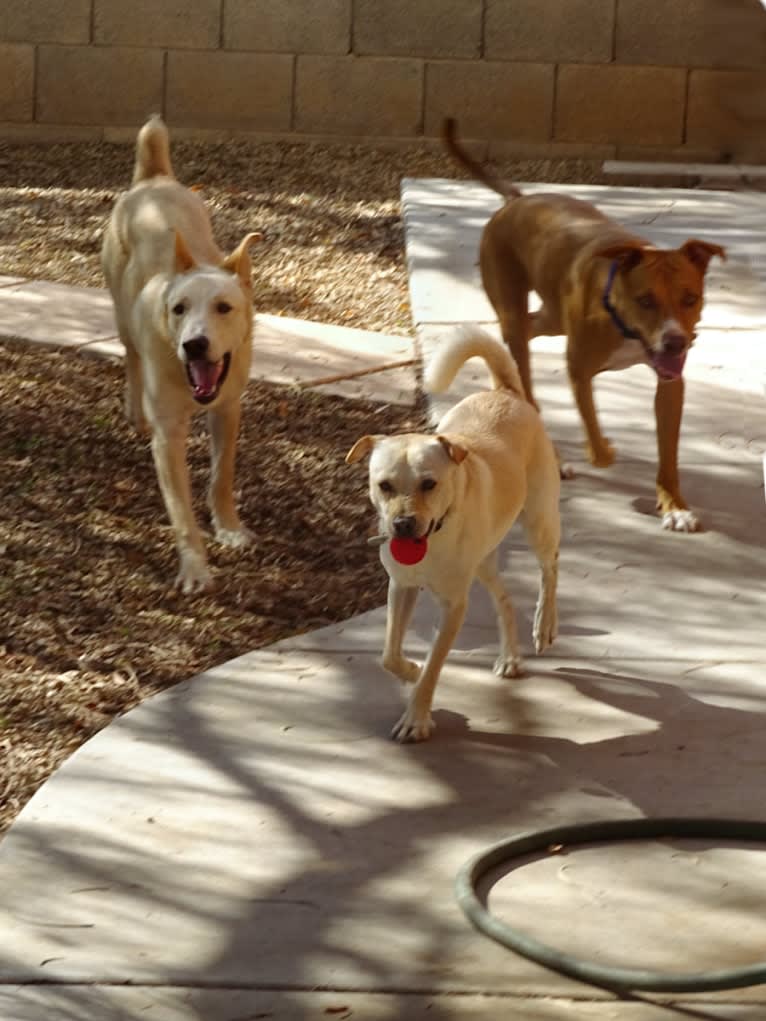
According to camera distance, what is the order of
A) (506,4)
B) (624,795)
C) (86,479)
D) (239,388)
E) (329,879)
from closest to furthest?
(329,879) → (624,795) → (239,388) → (86,479) → (506,4)

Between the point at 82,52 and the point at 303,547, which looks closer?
the point at 303,547

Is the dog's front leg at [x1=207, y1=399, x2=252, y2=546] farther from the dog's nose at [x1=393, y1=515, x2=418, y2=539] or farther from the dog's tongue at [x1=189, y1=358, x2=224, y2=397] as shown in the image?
the dog's nose at [x1=393, y1=515, x2=418, y2=539]

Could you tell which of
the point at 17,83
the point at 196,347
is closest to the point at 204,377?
the point at 196,347

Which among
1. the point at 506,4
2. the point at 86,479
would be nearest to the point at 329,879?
the point at 86,479

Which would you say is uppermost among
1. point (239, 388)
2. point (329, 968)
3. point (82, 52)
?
point (82, 52)

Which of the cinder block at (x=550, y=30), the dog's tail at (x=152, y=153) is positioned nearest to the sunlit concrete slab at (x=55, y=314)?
the dog's tail at (x=152, y=153)

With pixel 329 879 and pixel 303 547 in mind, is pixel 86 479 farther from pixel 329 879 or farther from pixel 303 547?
pixel 329 879

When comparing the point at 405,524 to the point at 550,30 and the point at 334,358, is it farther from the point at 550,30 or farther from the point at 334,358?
the point at 550,30

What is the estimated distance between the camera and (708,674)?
5.18 m

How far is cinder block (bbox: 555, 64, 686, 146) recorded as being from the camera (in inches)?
477

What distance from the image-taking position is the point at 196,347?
5664mm

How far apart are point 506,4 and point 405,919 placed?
9417 millimetres

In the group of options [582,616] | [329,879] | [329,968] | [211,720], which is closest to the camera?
[329,968]

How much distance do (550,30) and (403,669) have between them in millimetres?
8227
